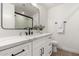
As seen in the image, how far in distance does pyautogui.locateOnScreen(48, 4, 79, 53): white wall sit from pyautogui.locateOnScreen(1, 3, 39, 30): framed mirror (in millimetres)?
840

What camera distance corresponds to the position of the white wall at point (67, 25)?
2254 mm

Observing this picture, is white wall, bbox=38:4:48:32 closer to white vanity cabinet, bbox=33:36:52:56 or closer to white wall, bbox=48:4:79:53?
white wall, bbox=48:4:79:53

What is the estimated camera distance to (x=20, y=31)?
148cm

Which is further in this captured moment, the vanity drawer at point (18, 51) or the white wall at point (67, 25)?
the white wall at point (67, 25)

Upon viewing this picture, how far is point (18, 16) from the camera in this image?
4.75 ft

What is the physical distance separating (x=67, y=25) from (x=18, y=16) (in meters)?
1.79

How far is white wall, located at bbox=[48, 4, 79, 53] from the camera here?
225cm

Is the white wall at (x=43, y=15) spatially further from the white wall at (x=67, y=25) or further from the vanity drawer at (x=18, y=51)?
the vanity drawer at (x=18, y=51)

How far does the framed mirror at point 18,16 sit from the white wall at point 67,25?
84 cm

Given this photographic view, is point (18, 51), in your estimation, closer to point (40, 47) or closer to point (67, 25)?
point (40, 47)

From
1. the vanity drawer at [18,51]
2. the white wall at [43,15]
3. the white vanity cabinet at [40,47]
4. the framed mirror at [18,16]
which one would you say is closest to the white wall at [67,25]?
the white wall at [43,15]

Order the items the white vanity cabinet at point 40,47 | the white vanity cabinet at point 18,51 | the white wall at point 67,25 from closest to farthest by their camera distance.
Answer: the white vanity cabinet at point 18,51 → the white vanity cabinet at point 40,47 → the white wall at point 67,25

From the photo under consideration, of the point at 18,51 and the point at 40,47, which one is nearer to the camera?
the point at 18,51

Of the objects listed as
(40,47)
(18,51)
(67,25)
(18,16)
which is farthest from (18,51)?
(67,25)
